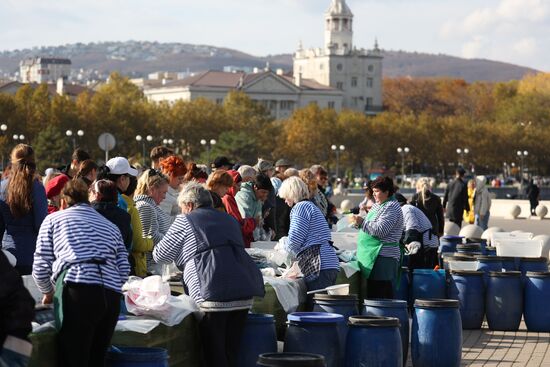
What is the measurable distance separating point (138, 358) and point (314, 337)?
7.36 feet

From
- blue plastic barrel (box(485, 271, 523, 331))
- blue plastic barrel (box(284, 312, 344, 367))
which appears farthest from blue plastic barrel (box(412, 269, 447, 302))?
blue plastic barrel (box(284, 312, 344, 367))

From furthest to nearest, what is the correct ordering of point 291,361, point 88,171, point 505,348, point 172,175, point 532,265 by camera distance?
1. point 532,265
2. point 505,348
3. point 172,175
4. point 88,171
5. point 291,361

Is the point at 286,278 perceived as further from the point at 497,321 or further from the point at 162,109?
the point at 162,109

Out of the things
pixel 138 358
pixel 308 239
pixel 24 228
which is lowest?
pixel 138 358

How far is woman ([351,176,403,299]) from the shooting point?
48.5 ft

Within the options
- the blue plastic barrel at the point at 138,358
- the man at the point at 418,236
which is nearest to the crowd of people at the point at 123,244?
the blue plastic barrel at the point at 138,358

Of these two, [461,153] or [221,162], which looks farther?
[461,153]

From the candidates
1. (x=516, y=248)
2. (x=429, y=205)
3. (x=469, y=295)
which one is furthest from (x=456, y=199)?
(x=469, y=295)

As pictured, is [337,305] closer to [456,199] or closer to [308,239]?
[308,239]

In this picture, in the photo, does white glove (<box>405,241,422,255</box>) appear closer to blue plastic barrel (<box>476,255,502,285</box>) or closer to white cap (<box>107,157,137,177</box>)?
blue plastic barrel (<box>476,255,502,285</box>)

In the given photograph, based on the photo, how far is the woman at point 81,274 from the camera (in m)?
9.09

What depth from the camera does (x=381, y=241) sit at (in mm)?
14992

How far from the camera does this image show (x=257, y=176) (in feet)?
49.8

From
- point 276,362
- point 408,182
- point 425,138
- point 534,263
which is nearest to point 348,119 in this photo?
point 425,138
